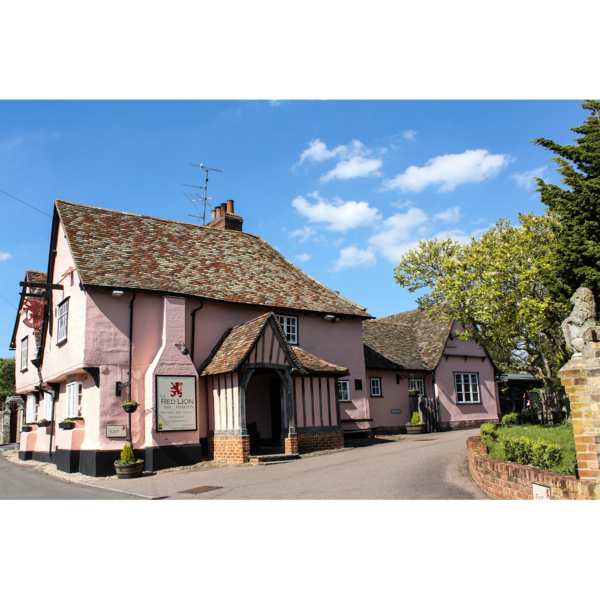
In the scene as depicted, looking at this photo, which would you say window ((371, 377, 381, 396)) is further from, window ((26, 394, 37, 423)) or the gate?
window ((26, 394, 37, 423))

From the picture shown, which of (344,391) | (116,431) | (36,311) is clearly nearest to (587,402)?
(116,431)

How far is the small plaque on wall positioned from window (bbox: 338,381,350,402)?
8.84 metres

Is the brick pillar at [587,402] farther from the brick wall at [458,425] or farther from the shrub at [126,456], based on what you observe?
the brick wall at [458,425]

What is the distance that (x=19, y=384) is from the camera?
25203mm

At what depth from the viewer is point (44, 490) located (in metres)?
12.1

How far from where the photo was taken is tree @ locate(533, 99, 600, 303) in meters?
14.3

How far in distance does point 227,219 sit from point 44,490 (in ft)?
47.0

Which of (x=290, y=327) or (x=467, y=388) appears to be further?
(x=467, y=388)

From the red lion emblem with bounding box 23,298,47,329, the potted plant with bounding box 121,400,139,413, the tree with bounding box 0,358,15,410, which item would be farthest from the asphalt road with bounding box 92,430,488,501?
the tree with bounding box 0,358,15,410

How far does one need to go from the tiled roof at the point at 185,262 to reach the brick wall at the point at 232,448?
4.72 m

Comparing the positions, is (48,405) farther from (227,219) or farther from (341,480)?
(341,480)

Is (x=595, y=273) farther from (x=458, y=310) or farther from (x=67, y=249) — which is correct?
(x=67, y=249)

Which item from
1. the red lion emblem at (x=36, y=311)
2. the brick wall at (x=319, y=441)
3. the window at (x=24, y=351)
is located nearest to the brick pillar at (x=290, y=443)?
the brick wall at (x=319, y=441)
